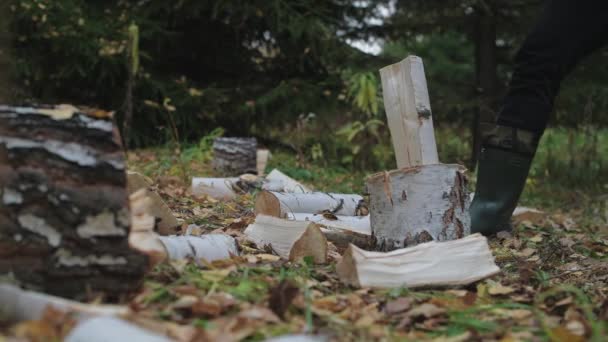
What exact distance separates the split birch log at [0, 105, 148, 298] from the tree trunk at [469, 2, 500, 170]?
4.55 metres

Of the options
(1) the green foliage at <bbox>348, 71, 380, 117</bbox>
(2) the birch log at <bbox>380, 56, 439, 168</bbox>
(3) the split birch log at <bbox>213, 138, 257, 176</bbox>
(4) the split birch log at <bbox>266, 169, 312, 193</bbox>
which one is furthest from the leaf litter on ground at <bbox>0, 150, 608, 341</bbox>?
(1) the green foliage at <bbox>348, 71, 380, 117</bbox>

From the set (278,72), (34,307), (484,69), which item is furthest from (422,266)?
(278,72)

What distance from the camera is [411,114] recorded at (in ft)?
7.02

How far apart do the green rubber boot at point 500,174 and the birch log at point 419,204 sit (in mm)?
420

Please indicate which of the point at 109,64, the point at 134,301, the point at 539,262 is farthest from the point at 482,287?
the point at 109,64

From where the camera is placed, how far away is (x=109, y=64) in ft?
17.1

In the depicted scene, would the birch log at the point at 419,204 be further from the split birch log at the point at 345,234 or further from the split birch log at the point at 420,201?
the split birch log at the point at 345,234

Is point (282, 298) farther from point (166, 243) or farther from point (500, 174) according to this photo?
point (500, 174)

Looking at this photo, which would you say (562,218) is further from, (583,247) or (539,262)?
(539,262)

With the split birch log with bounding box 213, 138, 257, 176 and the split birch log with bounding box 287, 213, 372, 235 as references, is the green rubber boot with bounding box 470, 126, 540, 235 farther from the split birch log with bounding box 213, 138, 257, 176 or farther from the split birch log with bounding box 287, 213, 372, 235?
the split birch log with bounding box 213, 138, 257, 176

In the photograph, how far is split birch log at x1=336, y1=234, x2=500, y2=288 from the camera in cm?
157

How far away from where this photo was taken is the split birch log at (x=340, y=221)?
7.35ft

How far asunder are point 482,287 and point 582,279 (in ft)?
1.88

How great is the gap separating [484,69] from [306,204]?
3.65 metres
